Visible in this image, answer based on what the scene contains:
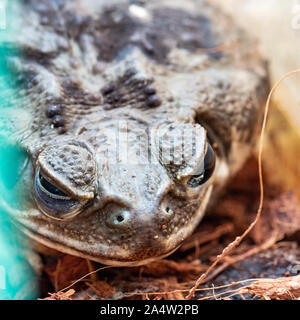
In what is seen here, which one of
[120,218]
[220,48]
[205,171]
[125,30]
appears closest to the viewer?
[120,218]

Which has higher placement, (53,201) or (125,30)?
(125,30)

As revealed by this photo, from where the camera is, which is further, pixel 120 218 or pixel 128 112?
pixel 128 112

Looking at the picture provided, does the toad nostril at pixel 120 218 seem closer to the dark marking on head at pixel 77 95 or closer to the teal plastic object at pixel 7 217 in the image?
the teal plastic object at pixel 7 217

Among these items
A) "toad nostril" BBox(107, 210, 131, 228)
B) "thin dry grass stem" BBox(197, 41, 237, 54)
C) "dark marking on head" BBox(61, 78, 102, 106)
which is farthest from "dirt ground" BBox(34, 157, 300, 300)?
"thin dry grass stem" BBox(197, 41, 237, 54)

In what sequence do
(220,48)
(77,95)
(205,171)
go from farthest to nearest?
1. (220,48)
2. (77,95)
3. (205,171)

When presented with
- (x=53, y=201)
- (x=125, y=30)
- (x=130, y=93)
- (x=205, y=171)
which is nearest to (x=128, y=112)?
(x=130, y=93)

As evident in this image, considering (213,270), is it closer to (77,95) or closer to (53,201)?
(53,201)
